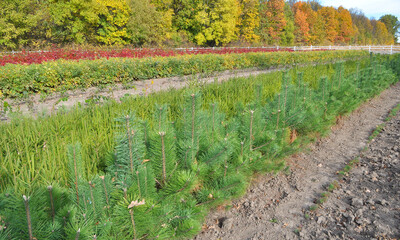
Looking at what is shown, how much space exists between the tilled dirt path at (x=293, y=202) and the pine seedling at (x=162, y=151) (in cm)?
86

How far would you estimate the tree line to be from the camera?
24.0 m

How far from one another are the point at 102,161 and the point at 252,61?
12.2m

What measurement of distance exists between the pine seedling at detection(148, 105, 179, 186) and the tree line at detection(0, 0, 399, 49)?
881 inches

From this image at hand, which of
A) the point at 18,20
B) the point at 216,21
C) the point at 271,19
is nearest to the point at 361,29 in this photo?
the point at 271,19

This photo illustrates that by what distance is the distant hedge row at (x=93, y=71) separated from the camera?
6.72 m

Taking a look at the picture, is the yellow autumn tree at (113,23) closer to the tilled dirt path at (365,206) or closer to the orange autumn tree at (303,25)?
the tilled dirt path at (365,206)

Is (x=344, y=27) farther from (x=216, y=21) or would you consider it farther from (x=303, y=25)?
(x=216, y=21)

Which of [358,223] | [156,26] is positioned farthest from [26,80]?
[156,26]

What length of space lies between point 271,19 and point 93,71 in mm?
40965

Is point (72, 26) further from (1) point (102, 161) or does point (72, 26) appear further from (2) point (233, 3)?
(1) point (102, 161)

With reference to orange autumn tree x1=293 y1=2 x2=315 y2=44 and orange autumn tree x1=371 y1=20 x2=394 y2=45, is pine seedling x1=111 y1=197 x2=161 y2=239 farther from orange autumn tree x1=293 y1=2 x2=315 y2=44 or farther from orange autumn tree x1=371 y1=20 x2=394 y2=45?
orange autumn tree x1=371 y1=20 x2=394 y2=45

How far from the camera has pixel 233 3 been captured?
33.6 meters

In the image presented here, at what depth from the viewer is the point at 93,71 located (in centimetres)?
823

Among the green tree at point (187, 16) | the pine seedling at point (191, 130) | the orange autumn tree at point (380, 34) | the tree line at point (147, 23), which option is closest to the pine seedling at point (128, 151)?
the pine seedling at point (191, 130)
